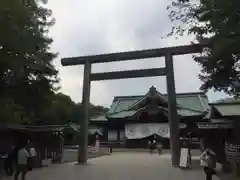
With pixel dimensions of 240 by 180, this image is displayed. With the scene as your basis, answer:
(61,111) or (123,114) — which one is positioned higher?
(123,114)

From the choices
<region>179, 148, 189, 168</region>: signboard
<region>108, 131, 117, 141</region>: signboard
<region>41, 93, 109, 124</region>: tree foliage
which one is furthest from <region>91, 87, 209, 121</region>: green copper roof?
<region>179, 148, 189, 168</region>: signboard

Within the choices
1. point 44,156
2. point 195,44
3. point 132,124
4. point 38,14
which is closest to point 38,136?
point 44,156

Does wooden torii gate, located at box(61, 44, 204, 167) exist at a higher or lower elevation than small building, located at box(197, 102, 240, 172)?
higher

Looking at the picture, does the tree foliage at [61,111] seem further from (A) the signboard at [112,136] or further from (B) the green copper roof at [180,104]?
(A) the signboard at [112,136]

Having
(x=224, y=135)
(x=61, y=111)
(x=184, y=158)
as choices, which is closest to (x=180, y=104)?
(x=61, y=111)

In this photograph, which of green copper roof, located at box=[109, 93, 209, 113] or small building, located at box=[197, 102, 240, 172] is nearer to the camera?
small building, located at box=[197, 102, 240, 172]

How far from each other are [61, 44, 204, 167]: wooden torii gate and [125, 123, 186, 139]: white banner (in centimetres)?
2394

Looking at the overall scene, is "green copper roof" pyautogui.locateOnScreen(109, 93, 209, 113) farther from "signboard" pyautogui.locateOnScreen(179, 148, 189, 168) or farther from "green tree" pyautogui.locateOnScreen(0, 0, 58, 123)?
"green tree" pyautogui.locateOnScreen(0, 0, 58, 123)

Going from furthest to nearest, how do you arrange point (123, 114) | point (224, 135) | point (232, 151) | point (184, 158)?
point (123, 114), point (184, 158), point (224, 135), point (232, 151)

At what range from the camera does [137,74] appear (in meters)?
21.9

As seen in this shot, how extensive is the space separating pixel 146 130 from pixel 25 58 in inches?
1271

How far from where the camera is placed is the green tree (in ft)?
35.9

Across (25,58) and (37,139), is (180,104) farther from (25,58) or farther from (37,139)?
(25,58)

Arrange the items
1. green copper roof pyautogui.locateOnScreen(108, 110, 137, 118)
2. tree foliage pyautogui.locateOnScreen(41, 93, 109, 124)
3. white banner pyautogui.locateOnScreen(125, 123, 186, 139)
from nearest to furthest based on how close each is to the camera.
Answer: tree foliage pyautogui.locateOnScreen(41, 93, 109, 124) < white banner pyautogui.locateOnScreen(125, 123, 186, 139) < green copper roof pyautogui.locateOnScreen(108, 110, 137, 118)
